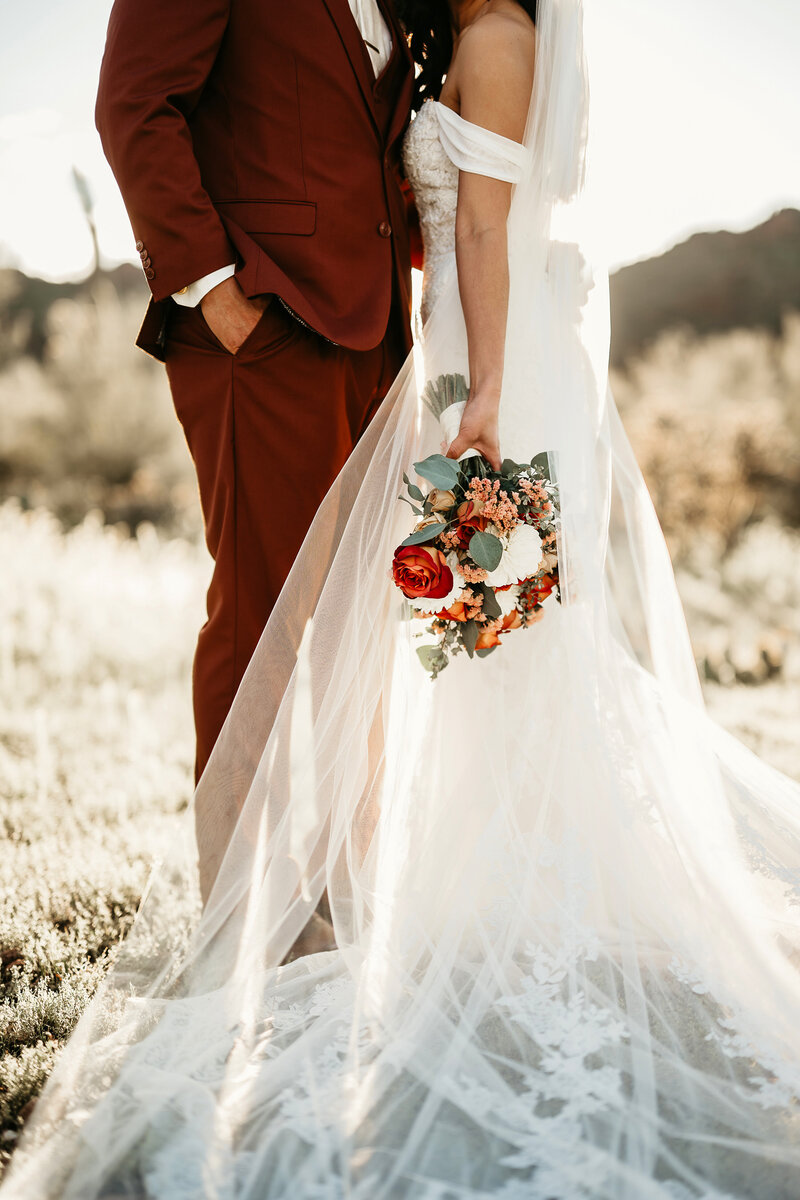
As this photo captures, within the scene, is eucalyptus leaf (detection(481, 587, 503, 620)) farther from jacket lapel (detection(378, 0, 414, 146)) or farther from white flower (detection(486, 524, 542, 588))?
jacket lapel (detection(378, 0, 414, 146))

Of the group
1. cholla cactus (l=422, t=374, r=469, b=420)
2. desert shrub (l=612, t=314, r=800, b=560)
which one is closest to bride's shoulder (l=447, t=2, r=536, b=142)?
cholla cactus (l=422, t=374, r=469, b=420)

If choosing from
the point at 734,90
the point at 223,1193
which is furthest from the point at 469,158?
the point at 734,90

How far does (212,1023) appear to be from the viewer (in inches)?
57.8

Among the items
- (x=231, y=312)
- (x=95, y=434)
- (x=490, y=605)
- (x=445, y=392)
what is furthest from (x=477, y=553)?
(x=95, y=434)

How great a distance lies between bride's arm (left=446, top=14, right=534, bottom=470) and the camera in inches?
71.8

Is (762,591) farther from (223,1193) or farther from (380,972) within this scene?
(223,1193)

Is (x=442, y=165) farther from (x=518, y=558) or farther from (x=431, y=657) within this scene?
(x=431, y=657)

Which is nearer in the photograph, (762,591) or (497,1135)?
(497,1135)

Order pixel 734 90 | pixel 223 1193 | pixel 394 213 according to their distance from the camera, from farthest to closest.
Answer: pixel 734 90 → pixel 394 213 → pixel 223 1193

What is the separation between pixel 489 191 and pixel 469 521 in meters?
0.79

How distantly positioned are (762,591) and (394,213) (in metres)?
4.92

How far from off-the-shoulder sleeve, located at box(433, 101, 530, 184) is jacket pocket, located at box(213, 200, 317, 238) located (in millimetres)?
352

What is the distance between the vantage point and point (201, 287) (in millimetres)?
1767

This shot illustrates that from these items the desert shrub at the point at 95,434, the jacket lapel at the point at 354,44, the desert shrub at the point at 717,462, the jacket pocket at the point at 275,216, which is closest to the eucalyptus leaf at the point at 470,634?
the jacket pocket at the point at 275,216
